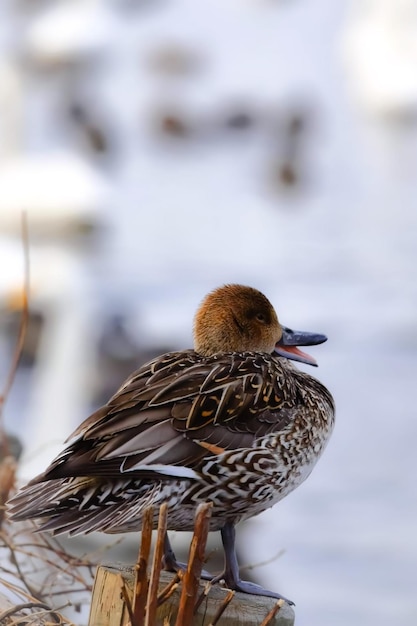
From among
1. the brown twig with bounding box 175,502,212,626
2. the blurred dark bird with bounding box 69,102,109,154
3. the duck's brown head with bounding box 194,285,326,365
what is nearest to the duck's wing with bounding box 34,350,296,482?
the duck's brown head with bounding box 194,285,326,365

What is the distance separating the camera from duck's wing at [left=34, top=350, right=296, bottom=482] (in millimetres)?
1673

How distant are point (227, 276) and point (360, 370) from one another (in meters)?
1.19

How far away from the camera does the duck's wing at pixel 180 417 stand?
1673 mm

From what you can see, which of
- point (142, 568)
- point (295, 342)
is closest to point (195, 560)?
point (142, 568)

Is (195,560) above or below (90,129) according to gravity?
below

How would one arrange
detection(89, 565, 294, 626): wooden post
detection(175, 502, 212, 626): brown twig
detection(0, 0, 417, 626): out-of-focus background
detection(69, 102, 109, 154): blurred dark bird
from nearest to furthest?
detection(175, 502, 212, 626): brown twig, detection(89, 565, 294, 626): wooden post, detection(0, 0, 417, 626): out-of-focus background, detection(69, 102, 109, 154): blurred dark bird

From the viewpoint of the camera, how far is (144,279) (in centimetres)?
763

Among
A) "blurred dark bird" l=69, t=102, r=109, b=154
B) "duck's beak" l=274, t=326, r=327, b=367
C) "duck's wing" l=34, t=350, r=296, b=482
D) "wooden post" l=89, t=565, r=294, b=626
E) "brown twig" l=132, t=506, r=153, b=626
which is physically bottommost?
"wooden post" l=89, t=565, r=294, b=626

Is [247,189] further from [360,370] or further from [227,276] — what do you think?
[360,370]

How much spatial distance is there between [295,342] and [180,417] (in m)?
0.59

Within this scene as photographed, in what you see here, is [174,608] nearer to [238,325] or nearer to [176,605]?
[176,605]

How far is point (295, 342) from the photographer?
2303mm

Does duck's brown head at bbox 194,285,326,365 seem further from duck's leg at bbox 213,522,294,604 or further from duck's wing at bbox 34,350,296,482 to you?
duck's leg at bbox 213,522,294,604

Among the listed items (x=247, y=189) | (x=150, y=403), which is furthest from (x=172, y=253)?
(x=150, y=403)
